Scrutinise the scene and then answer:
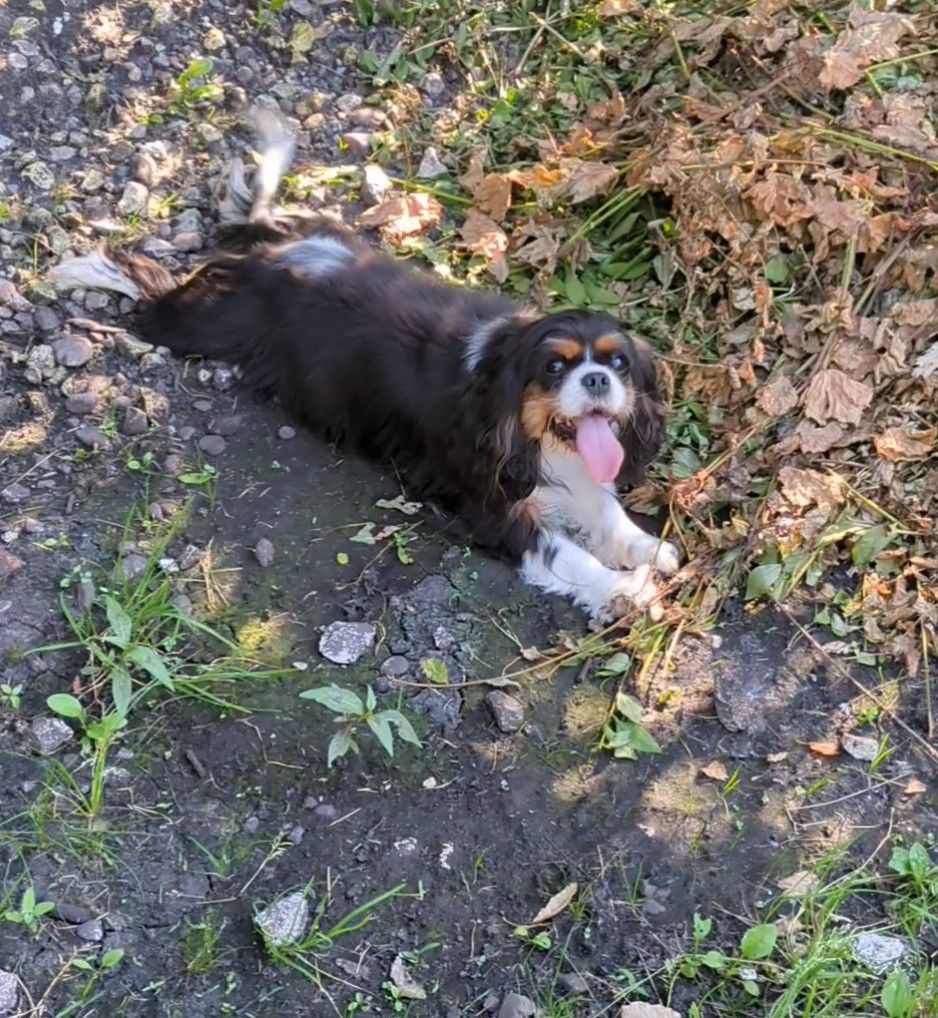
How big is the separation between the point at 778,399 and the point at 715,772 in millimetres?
1408

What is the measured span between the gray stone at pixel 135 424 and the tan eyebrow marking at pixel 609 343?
1.65m

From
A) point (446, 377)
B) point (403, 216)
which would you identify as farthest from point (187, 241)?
point (446, 377)

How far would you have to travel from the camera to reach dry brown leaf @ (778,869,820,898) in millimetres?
3281

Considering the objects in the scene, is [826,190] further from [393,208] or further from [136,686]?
[136,686]

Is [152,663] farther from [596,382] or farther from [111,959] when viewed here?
[596,382]

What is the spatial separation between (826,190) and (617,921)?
275cm

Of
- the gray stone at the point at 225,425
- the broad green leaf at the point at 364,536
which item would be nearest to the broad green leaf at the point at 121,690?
the broad green leaf at the point at 364,536

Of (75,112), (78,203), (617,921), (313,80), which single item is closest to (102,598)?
(617,921)

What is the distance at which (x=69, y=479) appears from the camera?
4.27 m

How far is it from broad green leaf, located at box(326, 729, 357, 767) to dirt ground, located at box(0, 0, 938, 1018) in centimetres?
6

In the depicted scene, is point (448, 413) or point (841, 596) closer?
point (841, 596)

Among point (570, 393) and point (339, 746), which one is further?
point (570, 393)

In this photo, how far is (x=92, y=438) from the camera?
14.4 ft

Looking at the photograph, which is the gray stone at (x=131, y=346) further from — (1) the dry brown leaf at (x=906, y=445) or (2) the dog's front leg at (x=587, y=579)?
(1) the dry brown leaf at (x=906, y=445)
